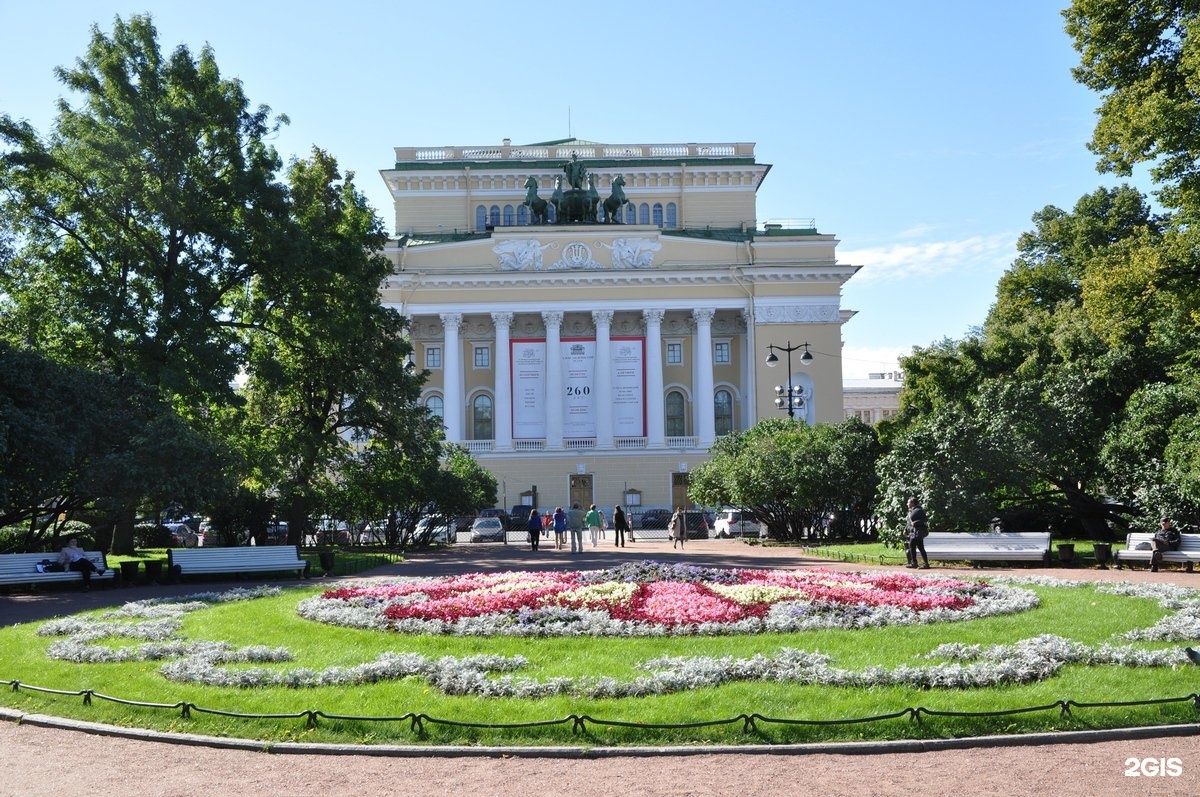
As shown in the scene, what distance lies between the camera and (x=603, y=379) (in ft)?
203

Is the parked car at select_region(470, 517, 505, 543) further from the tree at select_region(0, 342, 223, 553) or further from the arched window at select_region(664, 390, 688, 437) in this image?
the arched window at select_region(664, 390, 688, 437)

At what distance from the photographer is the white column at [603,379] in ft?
200

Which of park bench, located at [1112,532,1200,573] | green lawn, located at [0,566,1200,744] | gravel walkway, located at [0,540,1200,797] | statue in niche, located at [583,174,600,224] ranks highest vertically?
statue in niche, located at [583,174,600,224]

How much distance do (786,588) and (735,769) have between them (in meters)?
8.50

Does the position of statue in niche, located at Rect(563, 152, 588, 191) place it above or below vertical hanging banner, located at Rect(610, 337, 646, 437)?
above

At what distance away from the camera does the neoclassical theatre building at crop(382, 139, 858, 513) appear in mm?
61062

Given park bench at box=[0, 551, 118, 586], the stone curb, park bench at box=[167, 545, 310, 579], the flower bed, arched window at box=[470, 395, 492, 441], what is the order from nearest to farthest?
1. the stone curb
2. the flower bed
3. park bench at box=[0, 551, 118, 586]
4. park bench at box=[167, 545, 310, 579]
5. arched window at box=[470, 395, 492, 441]

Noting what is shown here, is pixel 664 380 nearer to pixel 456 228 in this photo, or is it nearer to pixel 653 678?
pixel 456 228

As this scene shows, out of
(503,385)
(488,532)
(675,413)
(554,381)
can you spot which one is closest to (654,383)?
(675,413)

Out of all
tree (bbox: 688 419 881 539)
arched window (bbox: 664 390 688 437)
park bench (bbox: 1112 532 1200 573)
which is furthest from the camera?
arched window (bbox: 664 390 688 437)

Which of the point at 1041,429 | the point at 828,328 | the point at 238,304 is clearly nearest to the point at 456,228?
the point at 828,328

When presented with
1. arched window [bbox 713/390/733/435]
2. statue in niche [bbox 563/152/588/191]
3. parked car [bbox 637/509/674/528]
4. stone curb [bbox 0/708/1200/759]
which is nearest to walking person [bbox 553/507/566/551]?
parked car [bbox 637/509/674/528]

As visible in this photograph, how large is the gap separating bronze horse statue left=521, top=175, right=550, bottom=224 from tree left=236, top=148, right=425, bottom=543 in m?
28.2

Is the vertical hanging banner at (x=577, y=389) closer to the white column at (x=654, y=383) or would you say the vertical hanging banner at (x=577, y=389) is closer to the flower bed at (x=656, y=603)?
the white column at (x=654, y=383)
